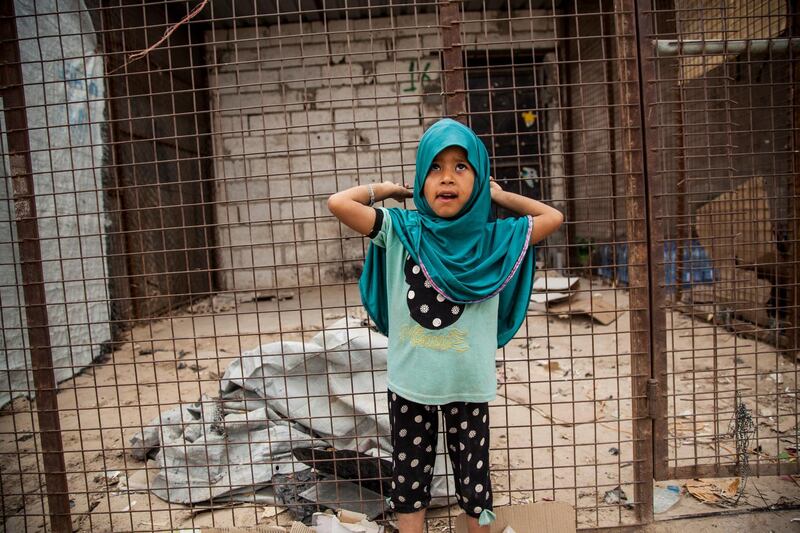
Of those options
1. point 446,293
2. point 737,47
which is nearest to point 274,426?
point 446,293

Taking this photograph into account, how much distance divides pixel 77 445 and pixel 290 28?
776 cm

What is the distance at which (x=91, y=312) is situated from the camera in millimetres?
5359

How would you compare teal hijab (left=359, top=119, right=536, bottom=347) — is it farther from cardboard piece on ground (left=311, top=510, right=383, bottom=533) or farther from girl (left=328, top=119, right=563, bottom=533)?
cardboard piece on ground (left=311, top=510, right=383, bottom=533)

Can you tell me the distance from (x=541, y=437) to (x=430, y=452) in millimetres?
1595

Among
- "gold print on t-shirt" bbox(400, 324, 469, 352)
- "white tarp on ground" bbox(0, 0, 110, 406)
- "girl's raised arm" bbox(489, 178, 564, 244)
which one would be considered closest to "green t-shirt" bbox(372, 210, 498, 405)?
"gold print on t-shirt" bbox(400, 324, 469, 352)

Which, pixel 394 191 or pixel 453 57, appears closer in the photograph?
pixel 394 191

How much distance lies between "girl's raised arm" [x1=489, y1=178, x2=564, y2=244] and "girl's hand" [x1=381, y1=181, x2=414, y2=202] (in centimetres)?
33

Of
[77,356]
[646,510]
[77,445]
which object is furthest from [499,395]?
[77,356]

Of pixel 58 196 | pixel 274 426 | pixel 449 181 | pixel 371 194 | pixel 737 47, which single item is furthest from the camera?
pixel 58 196

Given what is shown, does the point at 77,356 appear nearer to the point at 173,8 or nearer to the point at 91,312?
the point at 91,312

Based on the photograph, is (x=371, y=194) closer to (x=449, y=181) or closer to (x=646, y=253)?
(x=449, y=181)

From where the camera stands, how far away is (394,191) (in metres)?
2.01

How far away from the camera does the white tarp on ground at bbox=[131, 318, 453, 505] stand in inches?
106

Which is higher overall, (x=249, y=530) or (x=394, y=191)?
(x=394, y=191)
